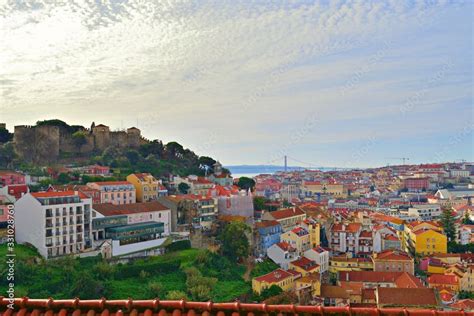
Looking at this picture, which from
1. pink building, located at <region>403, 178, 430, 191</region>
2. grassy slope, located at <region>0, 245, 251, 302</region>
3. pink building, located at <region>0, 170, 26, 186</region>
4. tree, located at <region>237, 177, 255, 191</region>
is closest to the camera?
grassy slope, located at <region>0, 245, 251, 302</region>

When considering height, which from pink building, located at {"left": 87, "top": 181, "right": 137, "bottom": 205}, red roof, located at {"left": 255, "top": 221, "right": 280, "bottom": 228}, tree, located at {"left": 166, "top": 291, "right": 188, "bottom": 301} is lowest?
tree, located at {"left": 166, "top": 291, "right": 188, "bottom": 301}

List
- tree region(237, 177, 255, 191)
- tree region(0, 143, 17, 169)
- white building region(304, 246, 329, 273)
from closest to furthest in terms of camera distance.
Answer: white building region(304, 246, 329, 273)
tree region(0, 143, 17, 169)
tree region(237, 177, 255, 191)

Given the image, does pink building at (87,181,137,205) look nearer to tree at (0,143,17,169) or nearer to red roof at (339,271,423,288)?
tree at (0,143,17,169)

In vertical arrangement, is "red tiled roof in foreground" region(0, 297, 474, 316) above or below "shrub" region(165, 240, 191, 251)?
above

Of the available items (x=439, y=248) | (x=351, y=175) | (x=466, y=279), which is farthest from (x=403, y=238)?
(x=351, y=175)

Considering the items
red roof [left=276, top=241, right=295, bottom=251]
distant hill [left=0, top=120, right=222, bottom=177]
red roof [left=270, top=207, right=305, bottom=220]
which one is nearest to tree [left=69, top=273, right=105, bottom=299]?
red roof [left=276, top=241, right=295, bottom=251]

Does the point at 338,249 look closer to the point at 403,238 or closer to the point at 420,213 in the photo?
the point at 403,238
